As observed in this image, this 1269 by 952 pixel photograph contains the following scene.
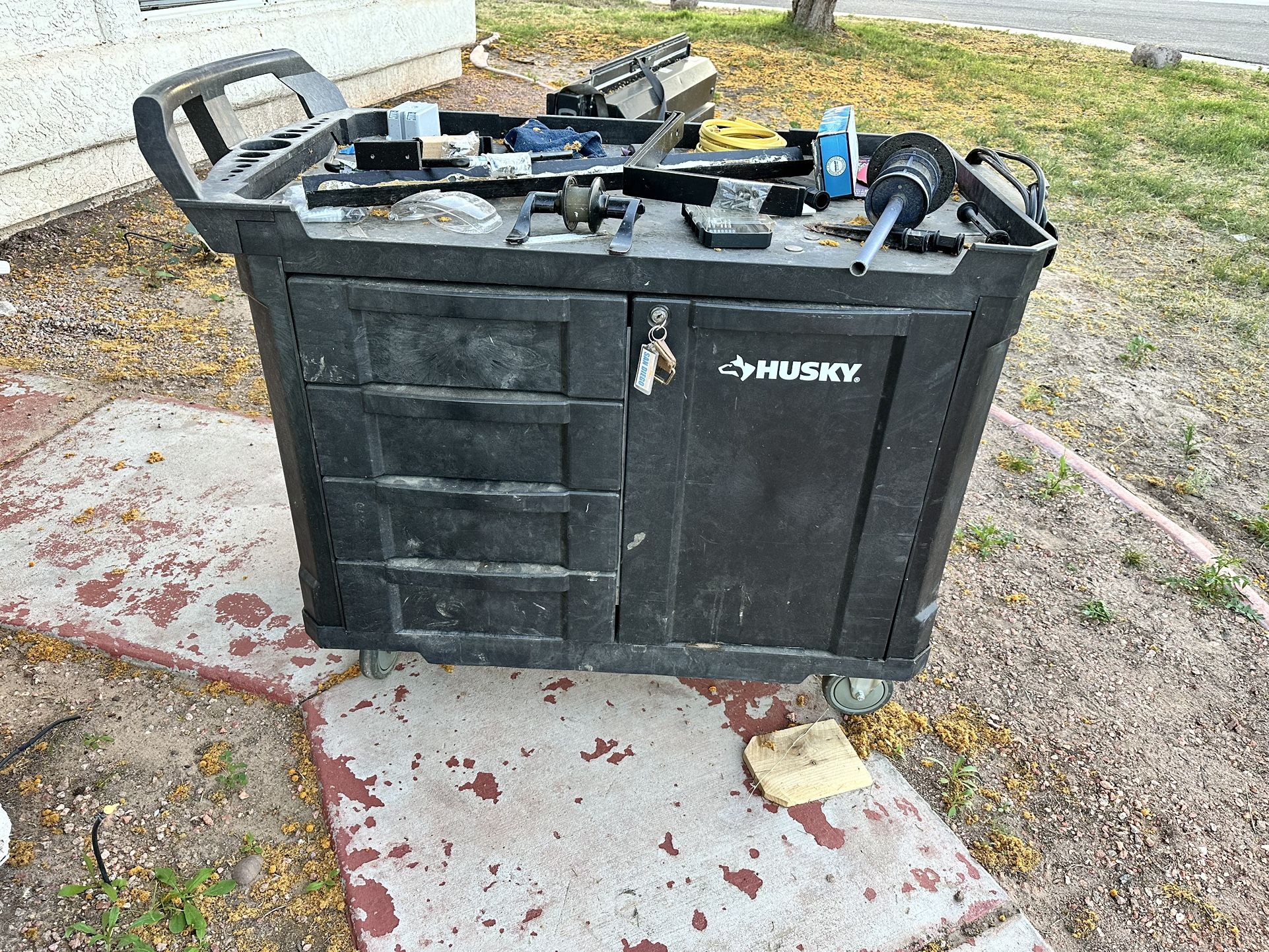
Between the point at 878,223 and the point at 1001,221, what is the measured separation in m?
0.39

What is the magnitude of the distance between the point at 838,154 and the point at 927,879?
166 centimetres

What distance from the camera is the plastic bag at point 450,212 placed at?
174cm

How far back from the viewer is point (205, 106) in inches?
80.0

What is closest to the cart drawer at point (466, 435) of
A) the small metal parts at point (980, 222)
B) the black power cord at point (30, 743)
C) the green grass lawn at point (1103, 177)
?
the small metal parts at point (980, 222)

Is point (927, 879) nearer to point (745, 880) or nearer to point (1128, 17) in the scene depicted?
point (745, 880)

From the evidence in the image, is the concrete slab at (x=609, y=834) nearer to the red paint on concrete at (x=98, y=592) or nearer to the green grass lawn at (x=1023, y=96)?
the red paint on concrete at (x=98, y=592)

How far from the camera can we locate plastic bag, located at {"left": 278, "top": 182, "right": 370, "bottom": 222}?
1736 millimetres

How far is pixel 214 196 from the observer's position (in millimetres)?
1642

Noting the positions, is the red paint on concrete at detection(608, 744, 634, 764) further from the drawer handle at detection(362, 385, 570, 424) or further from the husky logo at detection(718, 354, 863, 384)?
the husky logo at detection(718, 354, 863, 384)

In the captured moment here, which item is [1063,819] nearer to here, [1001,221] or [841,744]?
[841,744]

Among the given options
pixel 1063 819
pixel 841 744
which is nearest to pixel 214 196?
pixel 841 744

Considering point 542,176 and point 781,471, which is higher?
point 542,176

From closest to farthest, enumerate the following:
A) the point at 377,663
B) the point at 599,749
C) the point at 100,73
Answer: the point at 599,749, the point at 377,663, the point at 100,73

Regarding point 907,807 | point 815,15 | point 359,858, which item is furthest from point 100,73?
point 815,15
